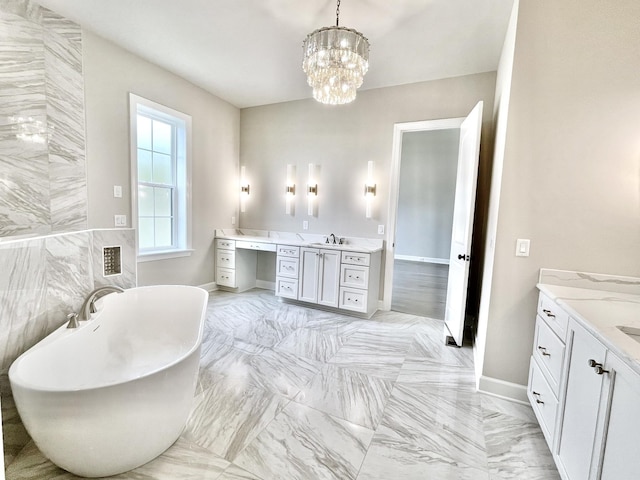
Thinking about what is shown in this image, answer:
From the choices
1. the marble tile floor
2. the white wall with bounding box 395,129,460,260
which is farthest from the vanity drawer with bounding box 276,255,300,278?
the white wall with bounding box 395,129,460,260

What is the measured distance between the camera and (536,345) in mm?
1948

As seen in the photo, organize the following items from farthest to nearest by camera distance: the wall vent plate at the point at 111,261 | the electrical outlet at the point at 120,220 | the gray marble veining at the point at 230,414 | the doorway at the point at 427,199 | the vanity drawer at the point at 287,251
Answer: the doorway at the point at 427,199
the vanity drawer at the point at 287,251
the electrical outlet at the point at 120,220
the wall vent plate at the point at 111,261
the gray marble veining at the point at 230,414

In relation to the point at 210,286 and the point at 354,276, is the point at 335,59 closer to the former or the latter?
the point at 354,276

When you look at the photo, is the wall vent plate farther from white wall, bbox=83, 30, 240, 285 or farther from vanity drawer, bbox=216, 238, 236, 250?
vanity drawer, bbox=216, 238, 236, 250

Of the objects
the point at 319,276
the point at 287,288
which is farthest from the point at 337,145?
the point at 287,288

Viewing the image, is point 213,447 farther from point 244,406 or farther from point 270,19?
point 270,19

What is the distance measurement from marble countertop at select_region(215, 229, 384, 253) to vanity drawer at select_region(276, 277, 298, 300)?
1.69ft

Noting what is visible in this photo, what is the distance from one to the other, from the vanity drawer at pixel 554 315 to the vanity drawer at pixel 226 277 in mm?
3761

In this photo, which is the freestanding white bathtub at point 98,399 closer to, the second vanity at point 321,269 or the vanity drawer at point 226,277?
the second vanity at point 321,269

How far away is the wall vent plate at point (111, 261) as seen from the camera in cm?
228

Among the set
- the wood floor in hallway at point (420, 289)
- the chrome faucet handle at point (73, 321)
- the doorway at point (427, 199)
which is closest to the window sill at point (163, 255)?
the chrome faucet handle at point (73, 321)

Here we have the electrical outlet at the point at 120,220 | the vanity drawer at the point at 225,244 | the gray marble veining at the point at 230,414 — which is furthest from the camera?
the vanity drawer at the point at 225,244

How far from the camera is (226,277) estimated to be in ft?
14.9

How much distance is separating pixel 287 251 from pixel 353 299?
110 cm
